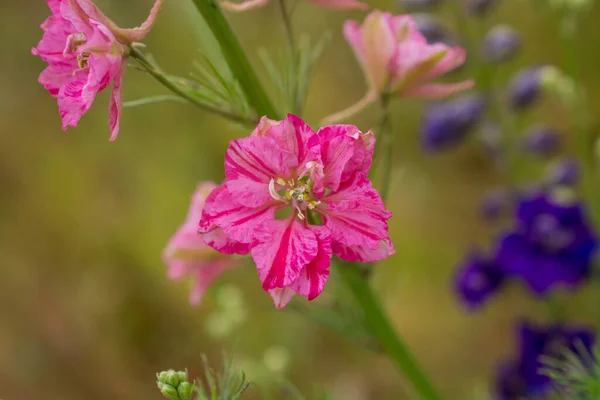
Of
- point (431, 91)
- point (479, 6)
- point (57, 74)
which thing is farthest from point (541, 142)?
point (57, 74)

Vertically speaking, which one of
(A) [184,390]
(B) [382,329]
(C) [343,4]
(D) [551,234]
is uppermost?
(C) [343,4]

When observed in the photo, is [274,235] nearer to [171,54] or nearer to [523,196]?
[523,196]

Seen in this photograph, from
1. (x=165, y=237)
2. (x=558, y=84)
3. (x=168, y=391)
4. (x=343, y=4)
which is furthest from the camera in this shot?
(x=165, y=237)

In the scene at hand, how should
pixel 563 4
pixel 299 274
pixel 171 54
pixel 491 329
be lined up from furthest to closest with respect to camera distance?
pixel 171 54, pixel 491 329, pixel 563 4, pixel 299 274

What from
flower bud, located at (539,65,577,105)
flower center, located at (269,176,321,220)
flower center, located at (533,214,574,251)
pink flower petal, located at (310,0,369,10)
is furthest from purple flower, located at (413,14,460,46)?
flower center, located at (269,176,321,220)

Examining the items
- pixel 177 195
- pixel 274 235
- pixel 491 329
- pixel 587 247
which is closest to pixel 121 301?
pixel 177 195

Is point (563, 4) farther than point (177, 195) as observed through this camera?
No

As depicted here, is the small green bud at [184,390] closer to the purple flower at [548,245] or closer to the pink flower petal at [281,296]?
the pink flower petal at [281,296]

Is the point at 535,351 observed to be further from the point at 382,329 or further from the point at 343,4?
the point at 343,4
